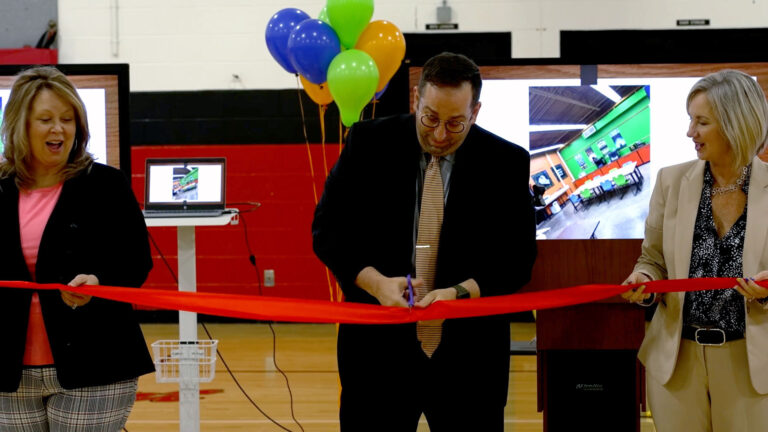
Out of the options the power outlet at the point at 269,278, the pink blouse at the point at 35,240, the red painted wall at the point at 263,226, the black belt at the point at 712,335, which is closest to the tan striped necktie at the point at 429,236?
the black belt at the point at 712,335

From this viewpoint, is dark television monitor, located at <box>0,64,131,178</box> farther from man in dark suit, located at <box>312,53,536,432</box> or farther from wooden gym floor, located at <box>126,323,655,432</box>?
man in dark suit, located at <box>312,53,536,432</box>

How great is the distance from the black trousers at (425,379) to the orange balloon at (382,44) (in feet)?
6.88

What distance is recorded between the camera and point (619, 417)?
2645 millimetres

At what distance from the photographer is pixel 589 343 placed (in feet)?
8.57

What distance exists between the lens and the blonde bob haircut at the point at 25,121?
2.12 m

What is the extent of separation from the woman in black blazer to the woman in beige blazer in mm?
1337

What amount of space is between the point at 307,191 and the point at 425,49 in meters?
1.51

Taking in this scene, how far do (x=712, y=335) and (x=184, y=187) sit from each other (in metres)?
2.47

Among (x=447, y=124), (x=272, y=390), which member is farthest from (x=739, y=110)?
(x=272, y=390)

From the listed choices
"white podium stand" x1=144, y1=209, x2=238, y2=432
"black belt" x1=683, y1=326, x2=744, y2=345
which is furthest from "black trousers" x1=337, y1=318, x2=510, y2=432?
"white podium stand" x1=144, y1=209, x2=238, y2=432

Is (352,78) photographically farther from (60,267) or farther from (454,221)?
(60,267)

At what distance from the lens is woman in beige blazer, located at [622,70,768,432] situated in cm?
206

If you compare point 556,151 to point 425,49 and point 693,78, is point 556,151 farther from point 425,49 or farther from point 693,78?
point 425,49

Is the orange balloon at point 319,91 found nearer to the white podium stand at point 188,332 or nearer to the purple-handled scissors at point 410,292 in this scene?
the white podium stand at point 188,332
